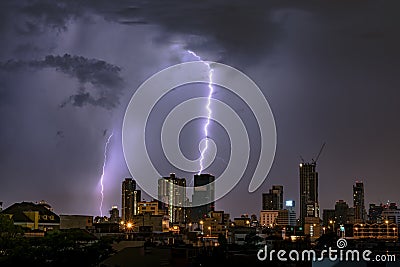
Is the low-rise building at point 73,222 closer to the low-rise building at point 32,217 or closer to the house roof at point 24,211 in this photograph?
the low-rise building at point 32,217

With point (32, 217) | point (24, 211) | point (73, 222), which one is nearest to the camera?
point (32, 217)

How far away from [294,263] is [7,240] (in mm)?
15676

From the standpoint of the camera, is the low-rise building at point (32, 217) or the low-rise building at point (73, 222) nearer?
the low-rise building at point (32, 217)

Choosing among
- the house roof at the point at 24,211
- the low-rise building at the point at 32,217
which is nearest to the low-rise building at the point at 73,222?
the low-rise building at the point at 32,217

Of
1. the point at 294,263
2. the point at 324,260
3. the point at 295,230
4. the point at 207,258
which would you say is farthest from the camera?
the point at 295,230

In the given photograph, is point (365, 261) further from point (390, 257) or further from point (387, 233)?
point (387, 233)

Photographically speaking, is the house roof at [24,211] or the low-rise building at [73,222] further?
the low-rise building at [73,222]

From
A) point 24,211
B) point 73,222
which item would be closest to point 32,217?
point 24,211

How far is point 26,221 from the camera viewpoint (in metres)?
61.1

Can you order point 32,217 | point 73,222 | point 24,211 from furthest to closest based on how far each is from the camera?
point 73,222 < point 24,211 < point 32,217

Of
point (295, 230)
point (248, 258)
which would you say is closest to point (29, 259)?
point (248, 258)

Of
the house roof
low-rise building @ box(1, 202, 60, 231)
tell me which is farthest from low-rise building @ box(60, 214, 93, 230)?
the house roof

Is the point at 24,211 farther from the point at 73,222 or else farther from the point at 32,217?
the point at 73,222

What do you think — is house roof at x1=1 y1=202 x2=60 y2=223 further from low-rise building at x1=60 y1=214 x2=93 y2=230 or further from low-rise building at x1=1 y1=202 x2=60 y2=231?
low-rise building at x1=60 y1=214 x2=93 y2=230
